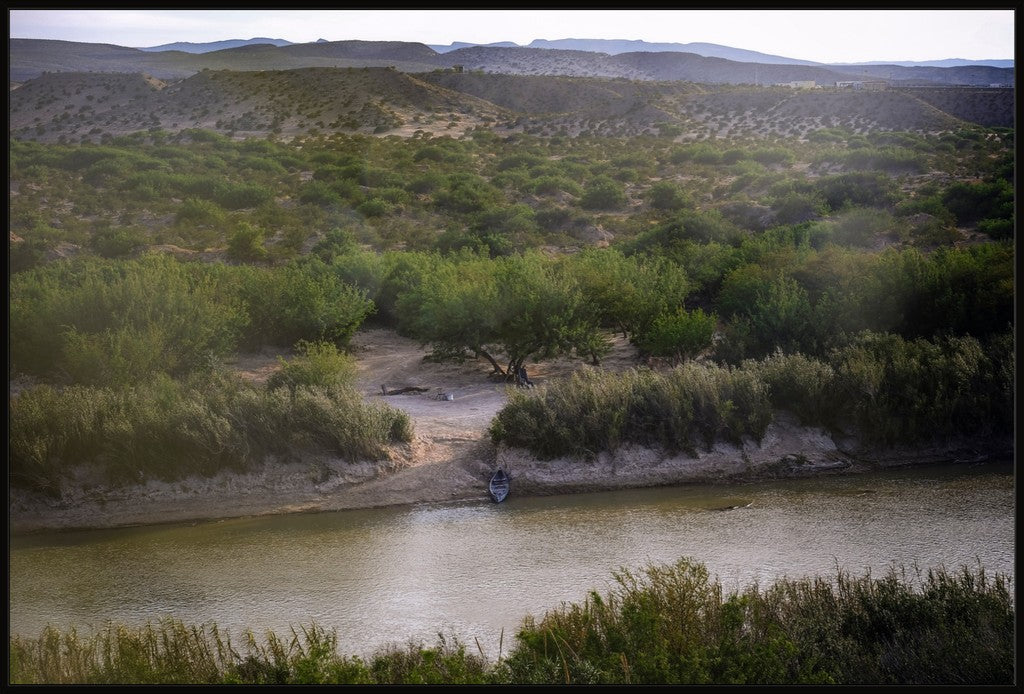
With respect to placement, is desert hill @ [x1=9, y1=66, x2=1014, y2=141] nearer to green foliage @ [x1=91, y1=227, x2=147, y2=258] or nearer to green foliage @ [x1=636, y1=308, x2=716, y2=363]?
green foliage @ [x1=91, y1=227, x2=147, y2=258]

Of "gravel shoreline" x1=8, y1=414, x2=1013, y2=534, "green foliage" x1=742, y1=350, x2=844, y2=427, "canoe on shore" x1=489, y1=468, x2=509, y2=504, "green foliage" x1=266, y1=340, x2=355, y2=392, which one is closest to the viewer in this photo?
"gravel shoreline" x1=8, y1=414, x2=1013, y2=534

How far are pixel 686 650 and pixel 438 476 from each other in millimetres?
7391

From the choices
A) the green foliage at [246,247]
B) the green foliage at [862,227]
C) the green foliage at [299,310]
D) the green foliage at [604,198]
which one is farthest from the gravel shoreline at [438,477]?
the green foliage at [604,198]

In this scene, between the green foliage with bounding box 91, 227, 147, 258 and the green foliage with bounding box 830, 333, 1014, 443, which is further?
the green foliage with bounding box 91, 227, 147, 258

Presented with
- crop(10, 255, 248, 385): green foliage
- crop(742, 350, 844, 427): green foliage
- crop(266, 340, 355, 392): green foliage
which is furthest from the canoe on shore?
crop(10, 255, 248, 385): green foliage

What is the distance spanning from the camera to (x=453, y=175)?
44062mm

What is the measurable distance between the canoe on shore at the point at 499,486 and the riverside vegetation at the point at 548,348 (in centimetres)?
73

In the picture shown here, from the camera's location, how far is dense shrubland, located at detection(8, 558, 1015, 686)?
7004mm

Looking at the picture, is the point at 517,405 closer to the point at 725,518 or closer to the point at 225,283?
the point at 725,518

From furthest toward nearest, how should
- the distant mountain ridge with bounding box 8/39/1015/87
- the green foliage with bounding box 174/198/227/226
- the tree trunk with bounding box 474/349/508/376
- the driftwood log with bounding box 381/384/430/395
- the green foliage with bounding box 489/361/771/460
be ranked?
the distant mountain ridge with bounding box 8/39/1015/87 < the green foliage with bounding box 174/198/227/226 < the tree trunk with bounding box 474/349/508/376 < the driftwood log with bounding box 381/384/430/395 < the green foliage with bounding box 489/361/771/460

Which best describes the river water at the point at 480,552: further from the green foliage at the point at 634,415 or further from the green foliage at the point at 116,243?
the green foliage at the point at 116,243

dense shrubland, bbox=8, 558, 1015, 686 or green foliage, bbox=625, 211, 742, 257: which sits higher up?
green foliage, bbox=625, 211, 742, 257

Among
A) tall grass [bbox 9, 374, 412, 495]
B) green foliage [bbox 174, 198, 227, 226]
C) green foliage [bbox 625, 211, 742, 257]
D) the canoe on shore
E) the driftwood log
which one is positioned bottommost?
the canoe on shore

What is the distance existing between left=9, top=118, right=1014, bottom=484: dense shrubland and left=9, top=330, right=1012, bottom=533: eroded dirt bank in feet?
1.12
